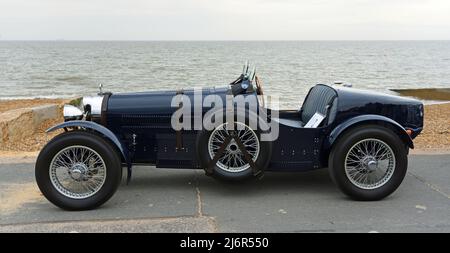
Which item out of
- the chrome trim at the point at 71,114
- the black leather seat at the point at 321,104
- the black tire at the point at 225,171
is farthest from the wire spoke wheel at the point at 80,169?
the black leather seat at the point at 321,104

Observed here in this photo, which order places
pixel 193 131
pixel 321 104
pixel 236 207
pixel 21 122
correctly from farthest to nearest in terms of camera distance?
pixel 21 122
pixel 321 104
pixel 193 131
pixel 236 207

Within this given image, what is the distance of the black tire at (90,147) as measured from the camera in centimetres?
432

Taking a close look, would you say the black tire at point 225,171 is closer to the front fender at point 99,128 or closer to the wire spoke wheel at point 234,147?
the wire spoke wheel at point 234,147

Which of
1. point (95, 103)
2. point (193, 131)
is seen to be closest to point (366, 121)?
point (193, 131)

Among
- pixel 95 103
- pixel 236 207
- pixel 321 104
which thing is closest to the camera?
pixel 236 207

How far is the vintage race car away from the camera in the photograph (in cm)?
437

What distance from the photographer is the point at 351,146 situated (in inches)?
177

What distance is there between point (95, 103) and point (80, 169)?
2.65ft

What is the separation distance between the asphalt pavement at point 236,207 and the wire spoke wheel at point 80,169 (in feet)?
0.68

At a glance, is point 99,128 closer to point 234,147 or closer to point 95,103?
point 95,103

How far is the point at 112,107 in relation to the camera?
15.8ft
